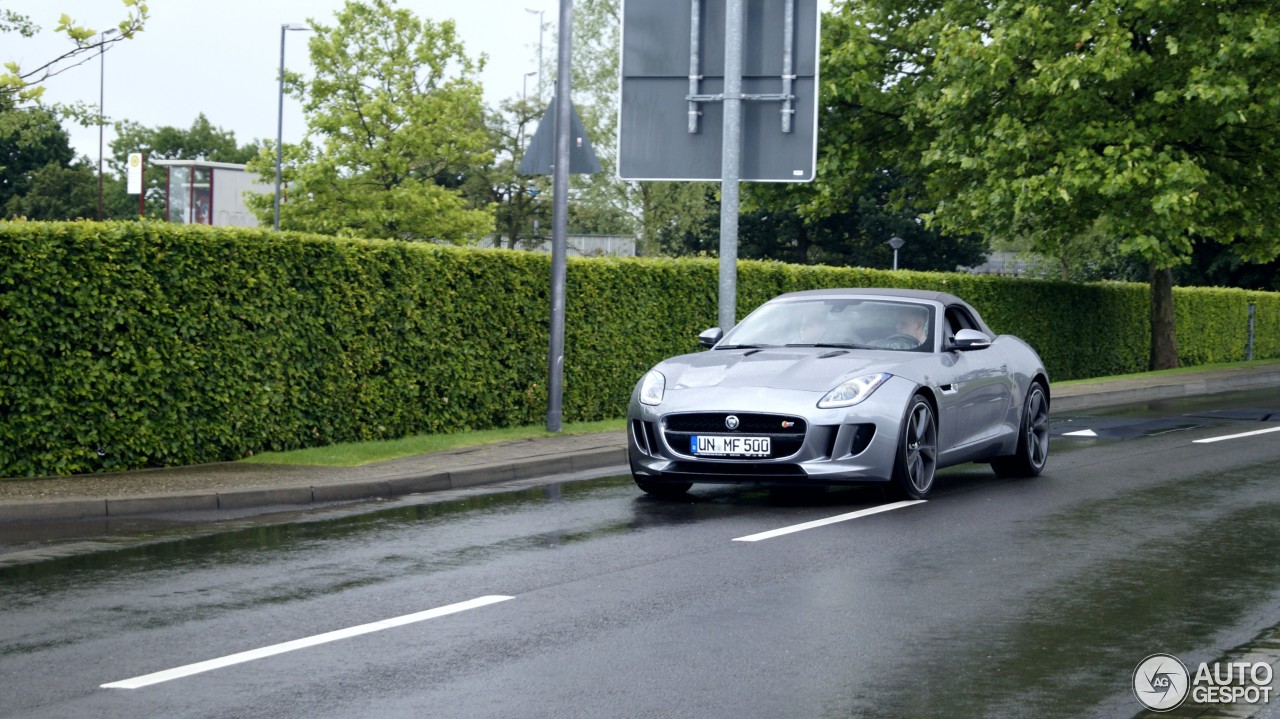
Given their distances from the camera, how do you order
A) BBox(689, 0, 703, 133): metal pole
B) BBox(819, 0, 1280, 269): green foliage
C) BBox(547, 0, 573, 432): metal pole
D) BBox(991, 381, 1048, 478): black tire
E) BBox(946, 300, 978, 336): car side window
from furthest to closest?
BBox(819, 0, 1280, 269): green foliage → BBox(689, 0, 703, 133): metal pole → BBox(547, 0, 573, 432): metal pole → BBox(991, 381, 1048, 478): black tire → BBox(946, 300, 978, 336): car side window

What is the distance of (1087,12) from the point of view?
88.4 ft

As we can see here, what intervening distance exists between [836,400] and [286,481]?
4286mm

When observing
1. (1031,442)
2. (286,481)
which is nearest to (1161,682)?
(1031,442)

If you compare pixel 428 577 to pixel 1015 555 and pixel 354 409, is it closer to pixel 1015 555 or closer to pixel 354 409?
pixel 1015 555

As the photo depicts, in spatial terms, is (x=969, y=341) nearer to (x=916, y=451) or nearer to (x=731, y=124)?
(x=916, y=451)

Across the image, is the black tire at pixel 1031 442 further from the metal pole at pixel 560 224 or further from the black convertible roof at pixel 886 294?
the metal pole at pixel 560 224

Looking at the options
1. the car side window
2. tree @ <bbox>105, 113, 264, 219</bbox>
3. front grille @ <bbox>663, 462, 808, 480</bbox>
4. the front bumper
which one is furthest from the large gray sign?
tree @ <bbox>105, 113, 264, 219</bbox>

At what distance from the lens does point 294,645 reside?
6367mm

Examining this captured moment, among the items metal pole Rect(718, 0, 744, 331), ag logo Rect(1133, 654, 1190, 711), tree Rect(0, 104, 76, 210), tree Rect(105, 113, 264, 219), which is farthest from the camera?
tree Rect(105, 113, 264, 219)

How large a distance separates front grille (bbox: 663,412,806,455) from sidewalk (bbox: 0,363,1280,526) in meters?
2.61

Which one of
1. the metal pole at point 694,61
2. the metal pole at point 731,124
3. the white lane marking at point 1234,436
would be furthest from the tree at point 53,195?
the white lane marking at point 1234,436

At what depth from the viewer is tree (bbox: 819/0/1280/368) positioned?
25953 millimetres

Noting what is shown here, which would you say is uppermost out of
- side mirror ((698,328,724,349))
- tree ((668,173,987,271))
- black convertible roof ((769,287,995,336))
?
tree ((668,173,987,271))

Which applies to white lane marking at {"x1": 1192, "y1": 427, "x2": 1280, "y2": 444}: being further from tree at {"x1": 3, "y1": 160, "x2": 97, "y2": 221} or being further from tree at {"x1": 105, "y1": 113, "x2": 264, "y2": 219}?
tree at {"x1": 105, "y1": 113, "x2": 264, "y2": 219}
